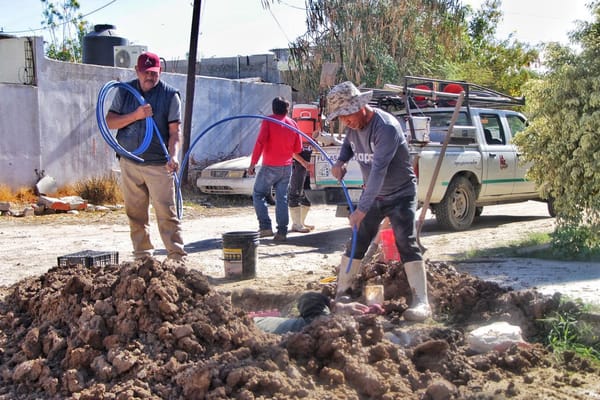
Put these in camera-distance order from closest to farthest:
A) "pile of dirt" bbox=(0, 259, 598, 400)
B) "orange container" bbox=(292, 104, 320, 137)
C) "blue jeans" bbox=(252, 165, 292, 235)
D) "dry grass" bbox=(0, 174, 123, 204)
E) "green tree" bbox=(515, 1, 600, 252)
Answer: "pile of dirt" bbox=(0, 259, 598, 400), "green tree" bbox=(515, 1, 600, 252), "blue jeans" bbox=(252, 165, 292, 235), "orange container" bbox=(292, 104, 320, 137), "dry grass" bbox=(0, 174, 123, 204)

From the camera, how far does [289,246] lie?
397 inches

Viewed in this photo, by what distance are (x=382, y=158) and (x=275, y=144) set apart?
15.7 feet

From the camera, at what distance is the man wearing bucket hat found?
5562 mm

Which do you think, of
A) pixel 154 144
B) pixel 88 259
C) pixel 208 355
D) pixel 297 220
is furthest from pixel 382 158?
pixel 297 220

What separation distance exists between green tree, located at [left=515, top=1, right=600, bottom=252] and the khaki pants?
4346 millimetres

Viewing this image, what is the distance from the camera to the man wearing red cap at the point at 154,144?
6895mm

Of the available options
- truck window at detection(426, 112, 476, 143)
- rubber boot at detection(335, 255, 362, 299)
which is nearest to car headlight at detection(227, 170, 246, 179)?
truck window at detection(426, 112, 476, 143)

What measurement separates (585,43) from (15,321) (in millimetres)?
6572

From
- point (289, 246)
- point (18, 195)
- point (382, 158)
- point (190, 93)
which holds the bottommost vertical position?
point (289, 246)

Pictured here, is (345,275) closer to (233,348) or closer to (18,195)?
(233,348)

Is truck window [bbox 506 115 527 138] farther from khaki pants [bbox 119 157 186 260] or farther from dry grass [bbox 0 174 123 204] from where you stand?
dry grass [bbox 0 174 123 204]

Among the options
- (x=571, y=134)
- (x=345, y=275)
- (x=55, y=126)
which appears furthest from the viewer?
(x=55, y=126)

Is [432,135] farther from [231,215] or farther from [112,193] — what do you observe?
[112,193]

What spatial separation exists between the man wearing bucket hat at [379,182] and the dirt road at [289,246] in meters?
1.19
